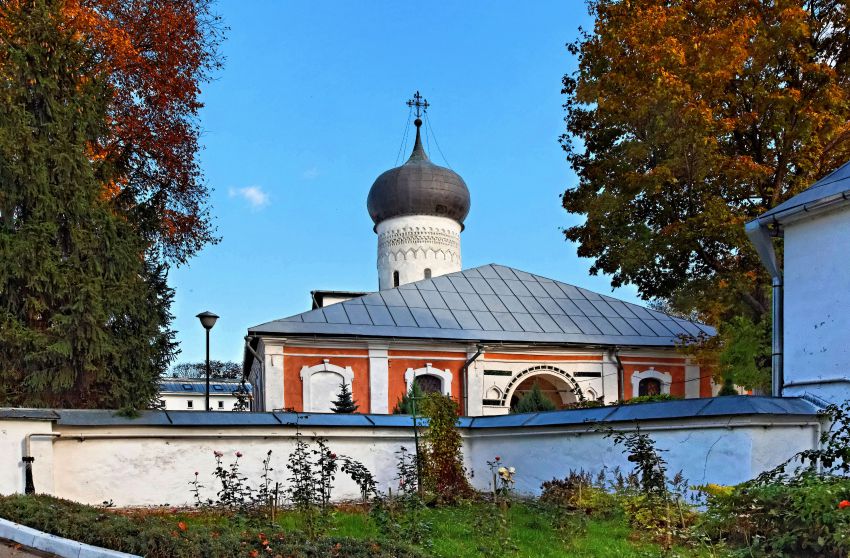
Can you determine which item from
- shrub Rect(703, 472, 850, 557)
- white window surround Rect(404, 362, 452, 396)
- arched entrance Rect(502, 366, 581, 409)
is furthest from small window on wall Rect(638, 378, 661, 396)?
shrub Rect(703, 472, 850, 557)

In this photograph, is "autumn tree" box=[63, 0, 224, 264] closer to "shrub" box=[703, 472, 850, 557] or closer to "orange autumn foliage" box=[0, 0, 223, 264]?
"orange autumn foliage" box=[0, 0, 223, 264]

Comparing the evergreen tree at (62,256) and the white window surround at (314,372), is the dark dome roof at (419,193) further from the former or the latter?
the evergreen tree at (62,256)

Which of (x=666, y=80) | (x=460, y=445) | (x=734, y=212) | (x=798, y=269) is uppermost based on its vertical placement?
(x=666, y=80)

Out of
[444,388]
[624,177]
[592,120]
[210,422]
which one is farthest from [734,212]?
[210,422]

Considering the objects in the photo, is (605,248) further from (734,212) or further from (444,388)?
(444,388)

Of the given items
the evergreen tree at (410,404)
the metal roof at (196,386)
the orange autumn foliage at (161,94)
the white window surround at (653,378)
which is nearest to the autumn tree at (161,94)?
the orange autumn foliage at (161,94)

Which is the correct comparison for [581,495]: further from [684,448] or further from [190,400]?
[190,400]

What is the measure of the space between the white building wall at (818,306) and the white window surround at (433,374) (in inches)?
388

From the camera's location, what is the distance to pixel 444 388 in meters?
19.1

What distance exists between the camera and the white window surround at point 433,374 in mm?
18797

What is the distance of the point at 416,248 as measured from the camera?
2867 cm

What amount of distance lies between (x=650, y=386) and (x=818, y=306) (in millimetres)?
11006

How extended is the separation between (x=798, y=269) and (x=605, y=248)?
5504 millimetres

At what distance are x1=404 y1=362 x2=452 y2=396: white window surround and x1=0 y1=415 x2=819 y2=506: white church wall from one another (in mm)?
6920
